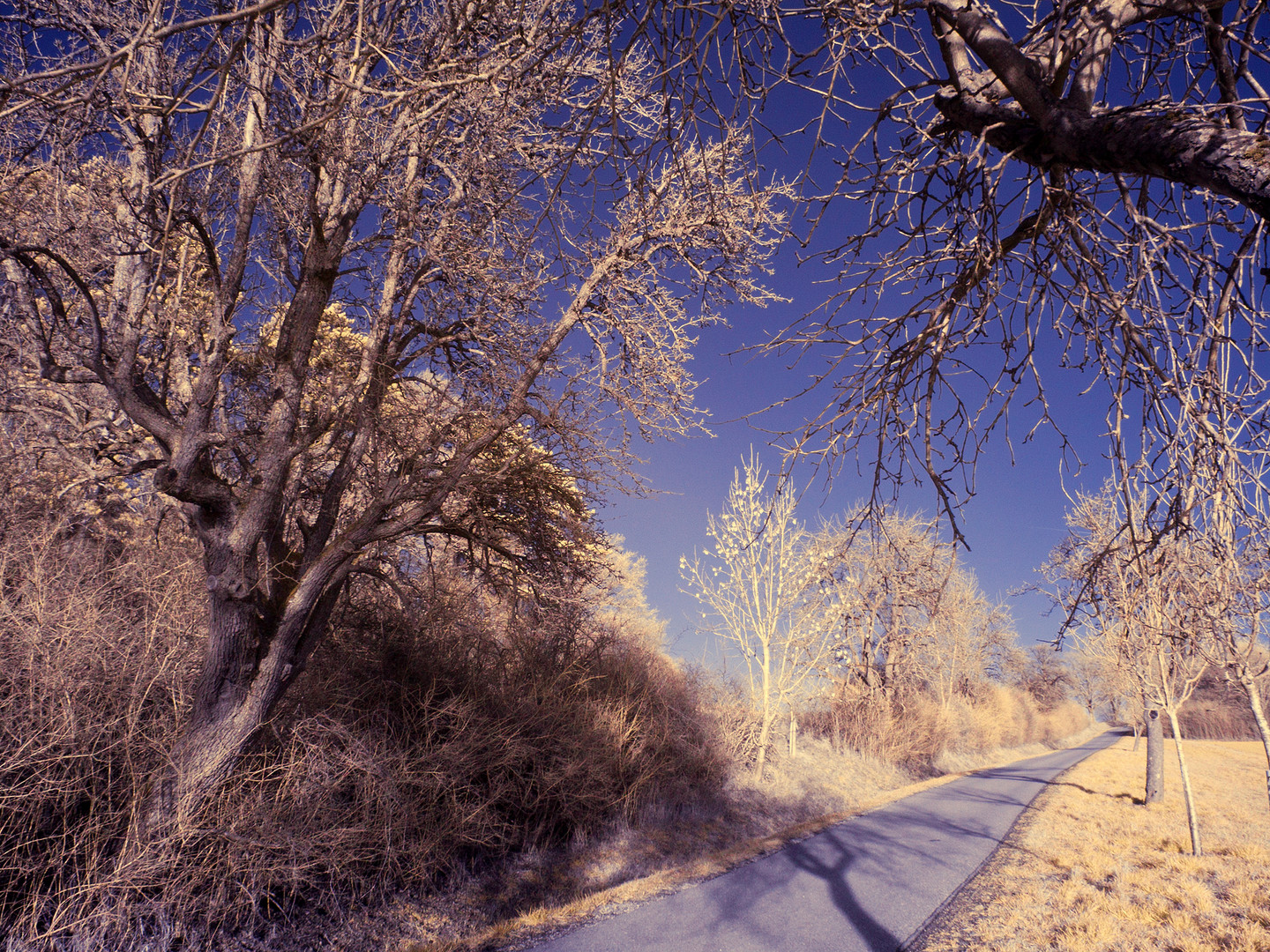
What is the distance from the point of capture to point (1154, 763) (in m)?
14.9

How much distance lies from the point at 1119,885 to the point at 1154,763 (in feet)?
34.0

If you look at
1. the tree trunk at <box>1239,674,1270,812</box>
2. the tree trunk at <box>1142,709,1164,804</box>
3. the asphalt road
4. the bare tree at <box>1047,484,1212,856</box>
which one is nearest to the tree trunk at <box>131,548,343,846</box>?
the asphalt road

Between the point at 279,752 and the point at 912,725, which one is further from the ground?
the point at 279,752

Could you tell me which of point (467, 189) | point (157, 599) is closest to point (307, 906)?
point (157, 599)

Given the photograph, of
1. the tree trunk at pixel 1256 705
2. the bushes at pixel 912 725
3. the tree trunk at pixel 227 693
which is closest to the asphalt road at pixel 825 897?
the tree trunk at pixel 227 693

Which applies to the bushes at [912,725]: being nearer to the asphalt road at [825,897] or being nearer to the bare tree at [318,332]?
the asphalt road at [825,897]

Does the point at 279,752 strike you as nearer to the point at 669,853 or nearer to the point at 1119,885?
the point at 669,853

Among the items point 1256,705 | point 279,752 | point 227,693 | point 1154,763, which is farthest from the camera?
point 1154,763

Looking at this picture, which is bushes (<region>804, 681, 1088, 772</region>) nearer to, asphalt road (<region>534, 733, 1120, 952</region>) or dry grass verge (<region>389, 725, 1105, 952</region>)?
dry grass verge (<region>389, 725, 1105, 952</region>)

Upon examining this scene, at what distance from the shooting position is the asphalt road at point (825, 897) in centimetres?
559

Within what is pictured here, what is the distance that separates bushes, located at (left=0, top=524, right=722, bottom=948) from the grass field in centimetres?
494

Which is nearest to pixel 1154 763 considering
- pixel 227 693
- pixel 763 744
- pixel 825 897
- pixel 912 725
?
pixel 912 725

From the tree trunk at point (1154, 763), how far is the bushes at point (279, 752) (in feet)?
45.4

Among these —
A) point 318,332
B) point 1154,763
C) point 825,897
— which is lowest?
point 825,897
